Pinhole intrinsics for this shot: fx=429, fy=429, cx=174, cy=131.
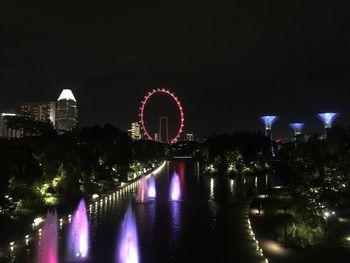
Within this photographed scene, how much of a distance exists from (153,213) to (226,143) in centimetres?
4245

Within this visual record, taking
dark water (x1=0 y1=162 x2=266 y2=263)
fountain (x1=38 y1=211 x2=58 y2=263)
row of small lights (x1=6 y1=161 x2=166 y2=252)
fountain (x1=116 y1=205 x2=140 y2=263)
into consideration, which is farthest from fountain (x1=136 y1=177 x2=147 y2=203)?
fountain (x1=38 y1=211 x2=58 y2=263)

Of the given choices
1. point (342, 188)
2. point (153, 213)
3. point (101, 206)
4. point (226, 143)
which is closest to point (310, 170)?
point (342, 188)

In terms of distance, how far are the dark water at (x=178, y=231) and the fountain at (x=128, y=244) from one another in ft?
0.98

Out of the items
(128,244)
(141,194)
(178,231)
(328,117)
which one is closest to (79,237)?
(128,244)

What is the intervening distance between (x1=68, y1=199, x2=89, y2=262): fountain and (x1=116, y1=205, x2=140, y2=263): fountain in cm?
159

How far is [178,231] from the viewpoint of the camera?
23.9 meters

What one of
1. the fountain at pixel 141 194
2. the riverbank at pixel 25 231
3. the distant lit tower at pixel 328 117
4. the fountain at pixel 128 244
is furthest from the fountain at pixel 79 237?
the distant lit tower at pixel 328 117

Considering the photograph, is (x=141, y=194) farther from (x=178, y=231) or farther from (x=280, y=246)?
(x=280, y=246)

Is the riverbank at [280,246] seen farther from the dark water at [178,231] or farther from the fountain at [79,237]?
the fountain at [79,237]

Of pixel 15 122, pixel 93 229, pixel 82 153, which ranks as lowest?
pixel 93 229

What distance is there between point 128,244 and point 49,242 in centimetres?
391

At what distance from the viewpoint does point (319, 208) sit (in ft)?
69.3

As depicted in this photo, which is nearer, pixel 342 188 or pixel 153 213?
pixel 342 188

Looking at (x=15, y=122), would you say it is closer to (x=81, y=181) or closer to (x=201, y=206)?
(x=81, y=181)
